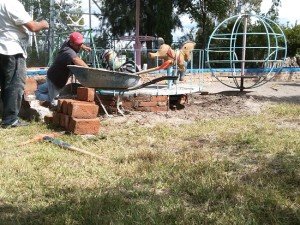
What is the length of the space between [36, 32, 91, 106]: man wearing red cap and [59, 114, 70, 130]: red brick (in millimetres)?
1108

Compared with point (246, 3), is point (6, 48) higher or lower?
lower

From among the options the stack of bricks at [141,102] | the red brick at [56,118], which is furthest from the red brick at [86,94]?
the stack of bricks at [141,102]

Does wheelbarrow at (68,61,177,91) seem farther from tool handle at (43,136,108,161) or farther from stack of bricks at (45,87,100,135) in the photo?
tool handle at (43,136,108,161)

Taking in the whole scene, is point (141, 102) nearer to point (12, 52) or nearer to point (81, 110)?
point (81, 110)

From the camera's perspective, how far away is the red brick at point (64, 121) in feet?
16.8

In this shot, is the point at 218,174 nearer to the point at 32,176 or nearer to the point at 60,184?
the point at 60,184

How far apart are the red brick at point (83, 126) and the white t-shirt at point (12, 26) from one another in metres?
1.17

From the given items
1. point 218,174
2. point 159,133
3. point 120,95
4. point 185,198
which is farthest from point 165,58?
point 185,198

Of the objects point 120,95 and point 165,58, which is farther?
point 165,58

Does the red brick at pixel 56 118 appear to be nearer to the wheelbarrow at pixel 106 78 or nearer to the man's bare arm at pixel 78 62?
the wheelbarrow at pixel 106 78

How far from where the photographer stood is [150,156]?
398cm

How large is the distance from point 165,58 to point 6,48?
2898mm

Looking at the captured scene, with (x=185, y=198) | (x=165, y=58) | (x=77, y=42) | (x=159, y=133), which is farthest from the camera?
(x=165, y=58)

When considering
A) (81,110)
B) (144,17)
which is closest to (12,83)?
(81,110)
